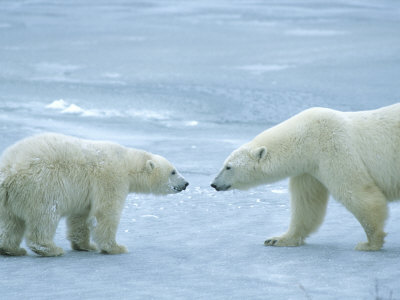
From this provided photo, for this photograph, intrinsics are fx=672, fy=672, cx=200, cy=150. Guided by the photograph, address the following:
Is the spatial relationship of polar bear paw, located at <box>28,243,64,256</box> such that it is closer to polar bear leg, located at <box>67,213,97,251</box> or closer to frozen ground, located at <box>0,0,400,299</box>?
frozen ground, located at <box>0,0,400,299</box>

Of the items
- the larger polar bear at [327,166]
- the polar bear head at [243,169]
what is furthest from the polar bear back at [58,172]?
the larger polar bear at [327,166]

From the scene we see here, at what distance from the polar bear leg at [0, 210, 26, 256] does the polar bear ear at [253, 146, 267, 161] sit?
1.62 m

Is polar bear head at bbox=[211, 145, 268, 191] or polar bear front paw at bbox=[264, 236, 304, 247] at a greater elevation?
polar bear head at bbox=[211, 145, 268, 191]

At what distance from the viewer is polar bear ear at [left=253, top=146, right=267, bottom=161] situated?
15.1 ft

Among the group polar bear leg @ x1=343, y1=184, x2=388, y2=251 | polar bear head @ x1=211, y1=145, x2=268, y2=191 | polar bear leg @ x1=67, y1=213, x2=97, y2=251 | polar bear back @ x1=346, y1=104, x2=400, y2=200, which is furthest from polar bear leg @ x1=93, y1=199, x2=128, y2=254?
polar bear back @ x1=346, y1=104, x2=400, y2=200

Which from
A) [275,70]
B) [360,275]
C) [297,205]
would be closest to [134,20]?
[275,70]

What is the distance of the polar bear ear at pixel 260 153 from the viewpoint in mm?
4614

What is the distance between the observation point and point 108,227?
4324 millimetres

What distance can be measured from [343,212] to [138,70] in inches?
257

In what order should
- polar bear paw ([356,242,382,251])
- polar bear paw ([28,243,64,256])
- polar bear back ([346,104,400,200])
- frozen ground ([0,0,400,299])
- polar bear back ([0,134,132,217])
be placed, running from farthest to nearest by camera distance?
polar bear back ([346,104,400,200]) → polar bear paw ([356,242,382,251]) → polar bear paw ([28,243,64,256]) → polar bear back ([0,134,132,217]) → frozen ground ([0,0,400,299])

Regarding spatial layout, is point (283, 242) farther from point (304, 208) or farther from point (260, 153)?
point (260, 153)

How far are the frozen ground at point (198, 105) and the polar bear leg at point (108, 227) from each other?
14 centimetres

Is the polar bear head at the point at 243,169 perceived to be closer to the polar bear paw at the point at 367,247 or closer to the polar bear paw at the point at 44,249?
the polar bear paw at the point at 367,247

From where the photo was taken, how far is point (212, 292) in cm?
326
